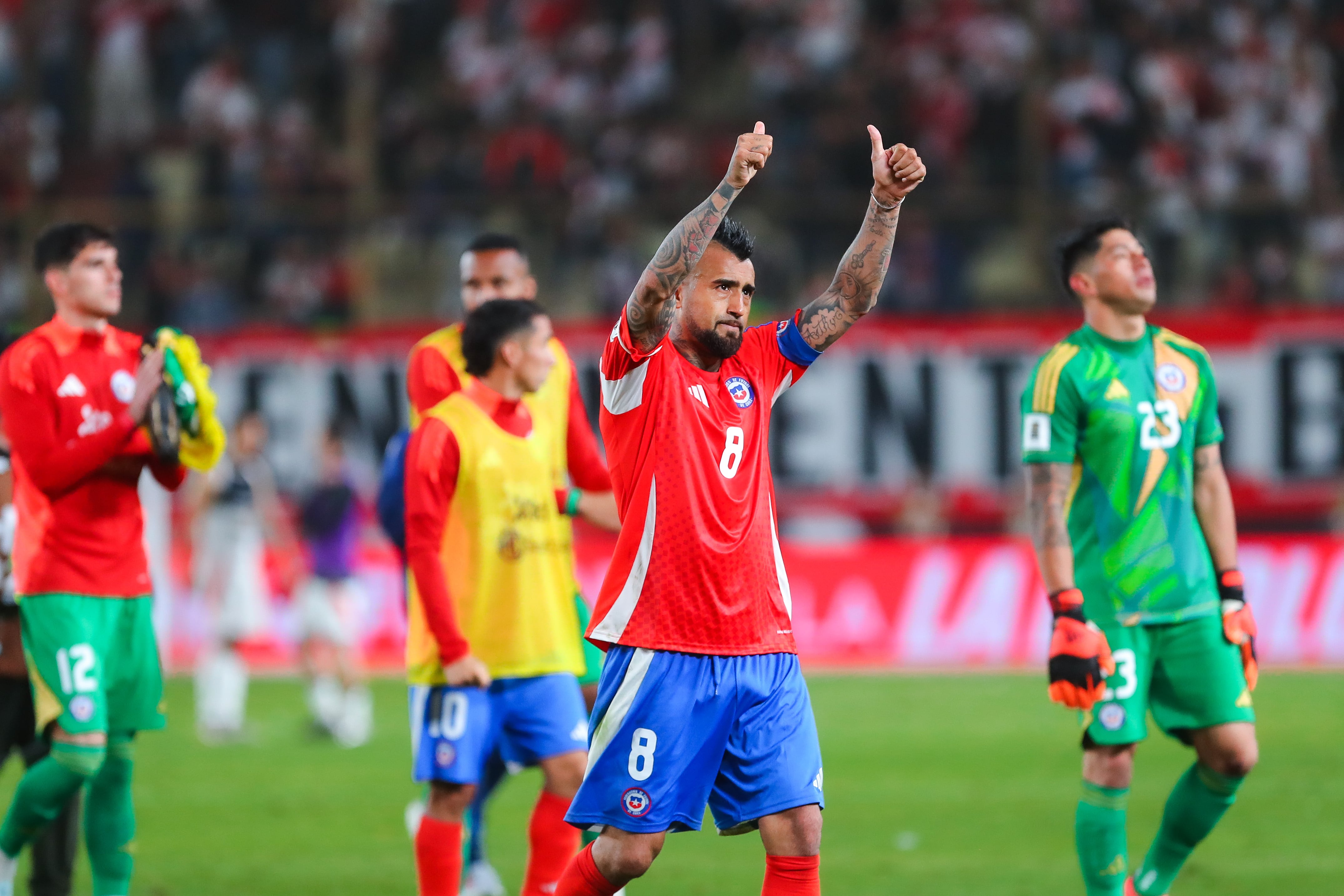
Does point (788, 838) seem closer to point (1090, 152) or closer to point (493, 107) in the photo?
point (1090, 152)

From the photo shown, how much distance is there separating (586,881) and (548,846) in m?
1.35

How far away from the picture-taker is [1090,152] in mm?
19219

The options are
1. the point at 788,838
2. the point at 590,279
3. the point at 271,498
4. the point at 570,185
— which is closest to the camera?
the point at 788,838

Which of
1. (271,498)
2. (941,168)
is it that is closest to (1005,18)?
(941,168)

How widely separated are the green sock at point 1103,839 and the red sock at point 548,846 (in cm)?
185

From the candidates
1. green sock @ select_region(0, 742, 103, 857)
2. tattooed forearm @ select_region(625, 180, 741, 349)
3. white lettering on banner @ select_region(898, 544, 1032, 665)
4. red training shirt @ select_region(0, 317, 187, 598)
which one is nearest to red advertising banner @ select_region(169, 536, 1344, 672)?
white lettering on banner @ select_region(898, 544, 1032, 665)

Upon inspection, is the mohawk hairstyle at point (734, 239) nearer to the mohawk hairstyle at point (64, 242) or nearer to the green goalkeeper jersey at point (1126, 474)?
the green goalkeeper jersey at point (1126, 474)

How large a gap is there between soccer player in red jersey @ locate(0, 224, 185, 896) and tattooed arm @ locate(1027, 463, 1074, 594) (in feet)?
10.6

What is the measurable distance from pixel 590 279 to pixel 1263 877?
1272 cm

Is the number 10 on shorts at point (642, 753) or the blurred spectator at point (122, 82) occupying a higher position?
the blurred spectator at point (122, 82)

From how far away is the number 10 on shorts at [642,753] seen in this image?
15.5 feet

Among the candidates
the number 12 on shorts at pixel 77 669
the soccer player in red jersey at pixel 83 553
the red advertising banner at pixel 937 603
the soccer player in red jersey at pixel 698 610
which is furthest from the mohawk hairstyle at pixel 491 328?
the red advertising banner at pixel 937 603

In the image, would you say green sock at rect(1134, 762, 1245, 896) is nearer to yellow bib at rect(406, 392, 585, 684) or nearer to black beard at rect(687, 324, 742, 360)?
yellow bib at rect(406, 392, 585, 684)

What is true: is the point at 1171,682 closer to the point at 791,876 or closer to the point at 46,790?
the point at 791,876
